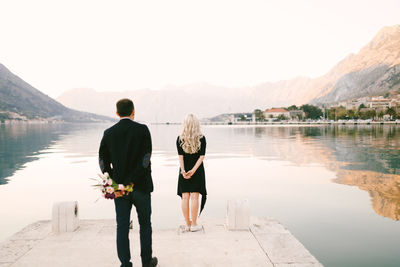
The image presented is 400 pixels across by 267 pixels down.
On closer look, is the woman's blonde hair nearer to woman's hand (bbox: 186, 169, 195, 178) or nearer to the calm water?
woman's hand (bbox: 186, 169, 195, 178)

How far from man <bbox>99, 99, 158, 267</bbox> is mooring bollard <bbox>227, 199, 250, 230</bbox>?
247cm

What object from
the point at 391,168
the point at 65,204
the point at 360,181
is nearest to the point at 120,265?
the point at 65,204

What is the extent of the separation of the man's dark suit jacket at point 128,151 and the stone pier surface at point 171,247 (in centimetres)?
162

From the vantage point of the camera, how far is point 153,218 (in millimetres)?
10664

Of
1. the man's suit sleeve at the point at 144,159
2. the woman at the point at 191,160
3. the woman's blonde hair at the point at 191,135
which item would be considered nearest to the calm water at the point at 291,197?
the woman at the point at 191,160

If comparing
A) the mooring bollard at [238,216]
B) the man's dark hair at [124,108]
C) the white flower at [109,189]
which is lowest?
the mooring bollard at [238,216]

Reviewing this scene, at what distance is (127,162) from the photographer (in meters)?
4.70

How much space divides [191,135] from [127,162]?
5.91 ft

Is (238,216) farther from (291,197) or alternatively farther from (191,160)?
(291,197)

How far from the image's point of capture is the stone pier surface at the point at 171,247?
211 inches

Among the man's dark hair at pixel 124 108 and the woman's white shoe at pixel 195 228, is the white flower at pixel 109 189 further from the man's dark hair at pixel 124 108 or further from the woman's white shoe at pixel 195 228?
the woman's white shoe at pixel 195 228

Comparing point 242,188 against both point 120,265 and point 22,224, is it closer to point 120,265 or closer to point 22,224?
point 22,224

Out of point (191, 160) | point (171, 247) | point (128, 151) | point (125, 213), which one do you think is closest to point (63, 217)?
point (171, 247)

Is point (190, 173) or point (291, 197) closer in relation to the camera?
point (190, 173)
